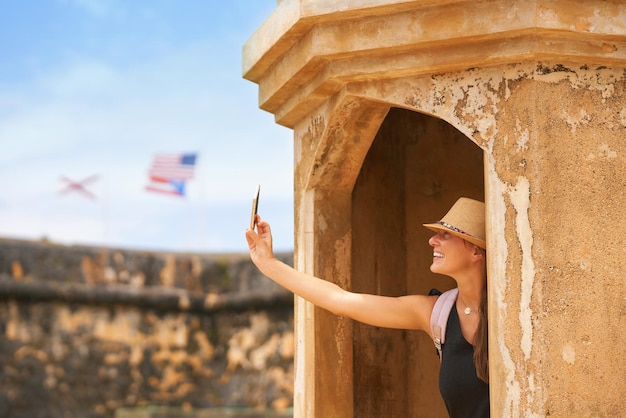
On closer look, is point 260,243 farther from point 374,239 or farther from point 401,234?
point 401,234

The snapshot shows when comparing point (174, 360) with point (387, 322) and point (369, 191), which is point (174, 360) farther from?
point (387, 322)

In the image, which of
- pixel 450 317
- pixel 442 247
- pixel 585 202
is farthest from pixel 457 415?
pixel 585 202

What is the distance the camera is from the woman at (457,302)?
9.41ft

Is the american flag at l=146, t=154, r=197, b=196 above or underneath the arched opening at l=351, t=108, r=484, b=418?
above

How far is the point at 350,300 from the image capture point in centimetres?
299

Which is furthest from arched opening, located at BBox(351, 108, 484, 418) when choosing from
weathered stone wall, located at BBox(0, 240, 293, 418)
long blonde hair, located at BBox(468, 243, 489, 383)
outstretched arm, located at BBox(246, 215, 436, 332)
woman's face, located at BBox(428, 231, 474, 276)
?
weathered stone wall, located at BBox(0, 240, 293, 418)

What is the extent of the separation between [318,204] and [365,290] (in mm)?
511

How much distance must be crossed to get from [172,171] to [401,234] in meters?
9.68

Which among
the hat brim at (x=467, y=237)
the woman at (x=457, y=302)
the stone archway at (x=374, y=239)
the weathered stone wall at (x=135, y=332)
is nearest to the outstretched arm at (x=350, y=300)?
the woman at (x=457, y=302)

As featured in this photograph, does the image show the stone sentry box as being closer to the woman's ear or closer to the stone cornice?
the stone cornice

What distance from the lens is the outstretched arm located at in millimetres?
2994

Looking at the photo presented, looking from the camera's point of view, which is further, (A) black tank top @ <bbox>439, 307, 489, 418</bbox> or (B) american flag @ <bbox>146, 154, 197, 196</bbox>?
(B) american flag @ <bbox>146, 154, 197, 196</bbox>

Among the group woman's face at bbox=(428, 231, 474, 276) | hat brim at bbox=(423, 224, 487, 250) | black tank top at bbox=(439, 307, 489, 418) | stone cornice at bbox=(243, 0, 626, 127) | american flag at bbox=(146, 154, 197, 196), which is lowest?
black tank top at bbox=(439, 307, 489, 418)

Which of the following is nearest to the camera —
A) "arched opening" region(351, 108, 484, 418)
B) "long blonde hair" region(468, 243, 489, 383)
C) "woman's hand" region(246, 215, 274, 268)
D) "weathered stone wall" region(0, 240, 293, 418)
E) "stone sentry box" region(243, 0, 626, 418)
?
"stone sentry box" region(243, 0, 626, 418)
